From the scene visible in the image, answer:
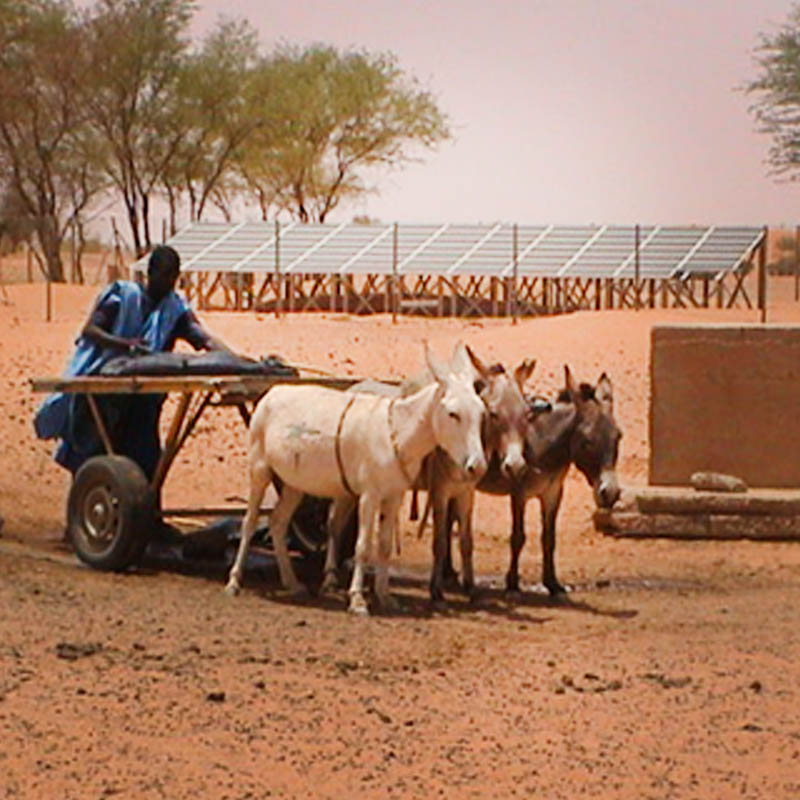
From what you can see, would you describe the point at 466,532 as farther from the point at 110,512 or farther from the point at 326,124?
the point at 326,124

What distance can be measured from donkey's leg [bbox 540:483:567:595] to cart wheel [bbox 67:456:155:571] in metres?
1.95

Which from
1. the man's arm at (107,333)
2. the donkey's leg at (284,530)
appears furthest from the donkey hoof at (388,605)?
the man's arm at (107,333)

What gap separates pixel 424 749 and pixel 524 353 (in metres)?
15.1

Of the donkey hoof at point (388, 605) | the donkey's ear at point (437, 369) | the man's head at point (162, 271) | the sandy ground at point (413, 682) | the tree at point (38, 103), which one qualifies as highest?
the tree at point (38, 103)

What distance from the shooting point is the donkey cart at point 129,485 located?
10.6 metres

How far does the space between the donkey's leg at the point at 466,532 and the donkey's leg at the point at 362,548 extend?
0.58 m

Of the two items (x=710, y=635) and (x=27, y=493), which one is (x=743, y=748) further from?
(x=27, y=493)

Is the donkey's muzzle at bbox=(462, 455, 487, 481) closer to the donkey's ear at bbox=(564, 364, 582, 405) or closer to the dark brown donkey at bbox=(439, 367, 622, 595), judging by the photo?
the dark brown donkey at bbox=(439, 367, 622, 595)

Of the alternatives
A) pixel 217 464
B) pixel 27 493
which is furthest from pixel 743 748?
pixel 217 464

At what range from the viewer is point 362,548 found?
9781 mm

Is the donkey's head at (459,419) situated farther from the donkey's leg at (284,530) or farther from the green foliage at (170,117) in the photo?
the green foliage at (170,117)

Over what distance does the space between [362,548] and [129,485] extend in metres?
1.48

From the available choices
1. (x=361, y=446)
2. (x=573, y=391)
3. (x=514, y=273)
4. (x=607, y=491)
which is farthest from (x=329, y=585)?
(x=514, y=273)

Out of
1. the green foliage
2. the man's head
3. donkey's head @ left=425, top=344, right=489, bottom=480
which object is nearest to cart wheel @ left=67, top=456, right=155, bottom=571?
the man's head
